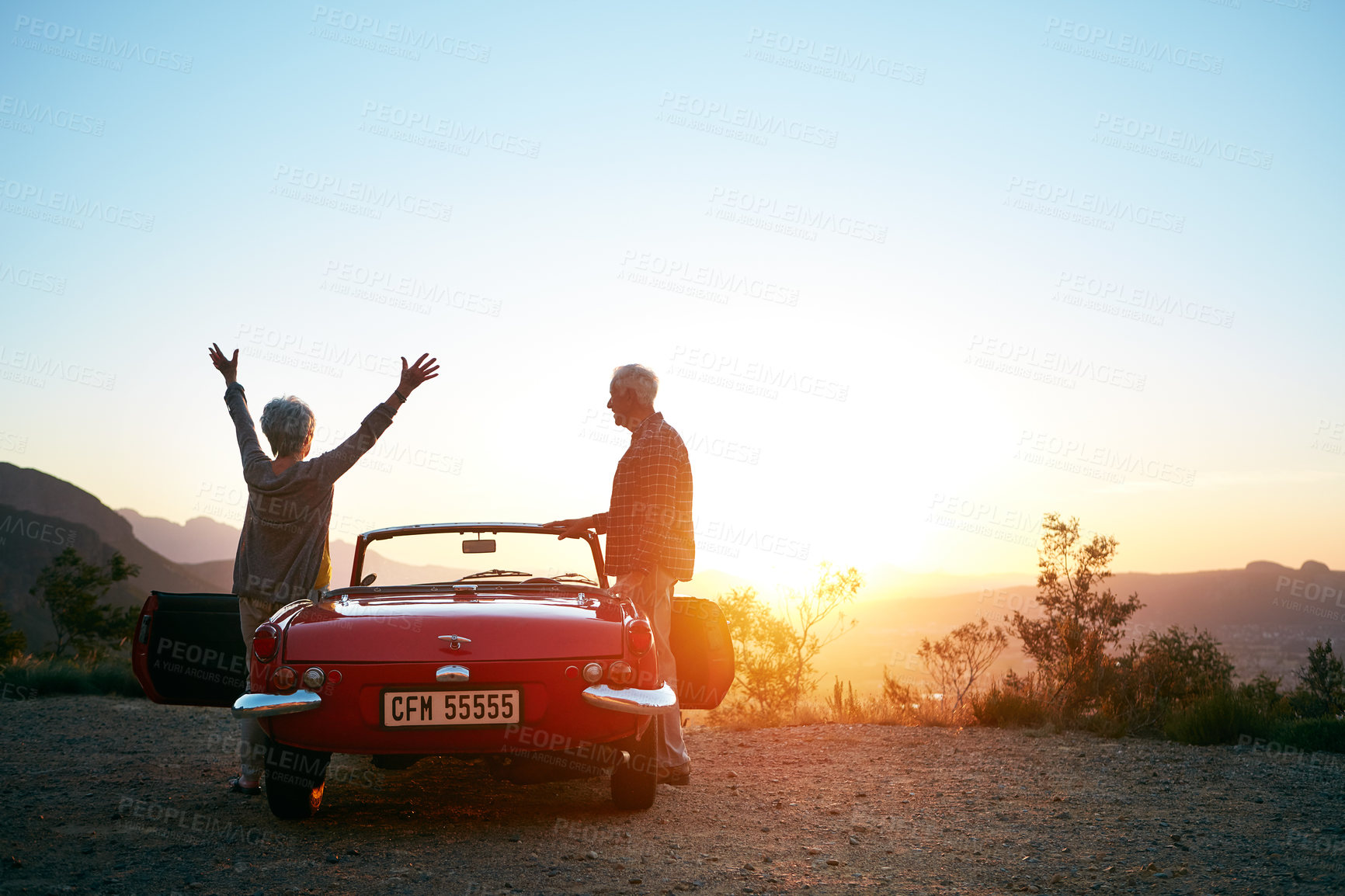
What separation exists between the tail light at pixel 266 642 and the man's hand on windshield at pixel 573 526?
172cm

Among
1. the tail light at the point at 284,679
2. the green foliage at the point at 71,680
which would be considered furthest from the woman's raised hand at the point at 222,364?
the green foliage at the point at 71,680

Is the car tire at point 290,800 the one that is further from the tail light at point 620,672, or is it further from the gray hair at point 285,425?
the gray hair at point 285,425

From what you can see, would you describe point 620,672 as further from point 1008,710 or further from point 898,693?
point 898,693

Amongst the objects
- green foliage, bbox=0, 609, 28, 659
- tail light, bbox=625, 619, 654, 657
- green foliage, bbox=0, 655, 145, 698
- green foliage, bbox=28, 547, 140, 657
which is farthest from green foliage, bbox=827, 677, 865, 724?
green foliage, bbox=28, 547, 140, 657

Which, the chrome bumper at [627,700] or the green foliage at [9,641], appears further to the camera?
the green foliage at [9,641]

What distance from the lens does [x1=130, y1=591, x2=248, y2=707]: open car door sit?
4695 millimetres

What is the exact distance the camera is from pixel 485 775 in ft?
18.4

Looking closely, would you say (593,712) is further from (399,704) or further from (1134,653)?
(1134,653)

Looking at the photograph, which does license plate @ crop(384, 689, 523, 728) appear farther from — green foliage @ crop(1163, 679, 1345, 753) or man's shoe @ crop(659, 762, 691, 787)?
green foliage @ crop(1163, 679, 1345, 753)

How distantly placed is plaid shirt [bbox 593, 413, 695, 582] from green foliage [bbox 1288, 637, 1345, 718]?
846 cm

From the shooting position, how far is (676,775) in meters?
5.19

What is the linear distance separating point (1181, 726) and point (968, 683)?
2.51m

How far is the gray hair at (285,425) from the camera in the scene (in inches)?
191

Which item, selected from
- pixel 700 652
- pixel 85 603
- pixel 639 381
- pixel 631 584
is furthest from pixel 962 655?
pixel 85 603
